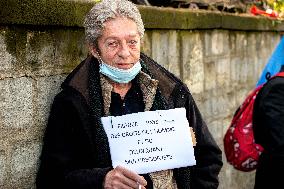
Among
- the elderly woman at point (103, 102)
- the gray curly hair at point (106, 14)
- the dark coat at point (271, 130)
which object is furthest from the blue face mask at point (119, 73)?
the dark coat at point (271, 130)

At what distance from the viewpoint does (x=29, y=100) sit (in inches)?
A: 103

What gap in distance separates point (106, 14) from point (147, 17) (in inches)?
45.9

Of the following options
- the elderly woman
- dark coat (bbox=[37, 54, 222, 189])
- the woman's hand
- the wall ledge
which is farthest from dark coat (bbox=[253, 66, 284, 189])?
the woman's hand

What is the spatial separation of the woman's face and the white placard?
26cm

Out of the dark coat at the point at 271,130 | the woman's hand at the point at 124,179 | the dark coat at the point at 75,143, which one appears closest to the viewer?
the woman's hand at the point at 124,179

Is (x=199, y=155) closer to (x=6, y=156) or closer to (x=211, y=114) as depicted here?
(x=6, y=156)

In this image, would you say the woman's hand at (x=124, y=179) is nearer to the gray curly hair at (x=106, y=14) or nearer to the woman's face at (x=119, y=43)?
the woman's face at (x=119, y=43)

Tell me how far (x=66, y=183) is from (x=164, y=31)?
5.96 ft

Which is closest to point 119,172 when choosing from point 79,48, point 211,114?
point 79,48

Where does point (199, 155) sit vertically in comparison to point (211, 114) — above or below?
above

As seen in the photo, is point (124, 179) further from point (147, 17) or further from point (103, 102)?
point (147, 17)

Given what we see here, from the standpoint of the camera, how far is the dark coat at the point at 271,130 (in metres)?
3.13

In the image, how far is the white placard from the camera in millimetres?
2479

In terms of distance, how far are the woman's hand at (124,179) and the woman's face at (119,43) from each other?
498mm
